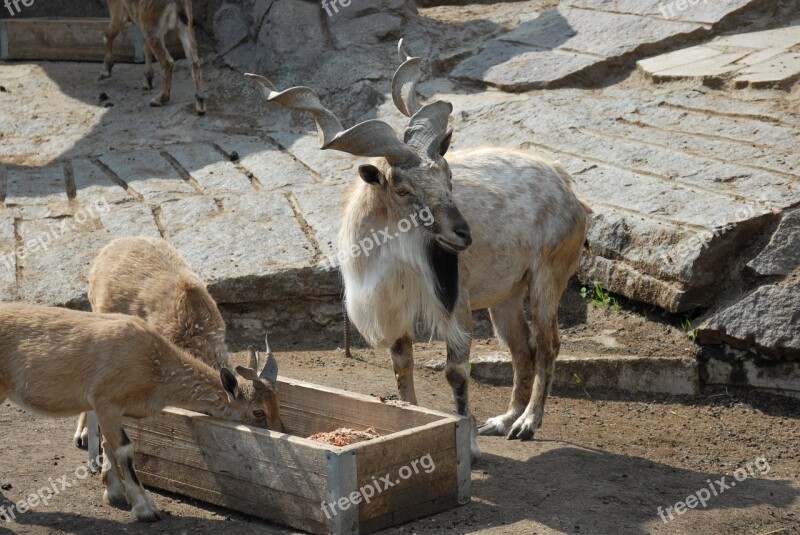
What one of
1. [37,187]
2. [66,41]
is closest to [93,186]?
[37,187]

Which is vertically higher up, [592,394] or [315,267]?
[315,267]

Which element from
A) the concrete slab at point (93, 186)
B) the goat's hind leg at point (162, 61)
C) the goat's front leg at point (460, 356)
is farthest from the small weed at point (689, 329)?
the goat's hind leg at point (162, 61)

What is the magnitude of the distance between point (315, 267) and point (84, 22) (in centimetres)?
628

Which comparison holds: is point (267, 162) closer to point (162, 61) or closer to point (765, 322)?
point (162, 61)

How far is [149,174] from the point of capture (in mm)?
9438

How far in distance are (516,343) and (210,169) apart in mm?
4041

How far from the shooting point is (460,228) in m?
5.29

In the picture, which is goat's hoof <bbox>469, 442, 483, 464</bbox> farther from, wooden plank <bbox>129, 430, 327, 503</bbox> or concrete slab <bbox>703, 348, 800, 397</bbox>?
concrete slab <bbox>703, 348, 800, 397</bbox>

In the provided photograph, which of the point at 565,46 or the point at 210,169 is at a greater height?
the point at 565,46

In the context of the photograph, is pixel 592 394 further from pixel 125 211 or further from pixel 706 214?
pixel 125 211

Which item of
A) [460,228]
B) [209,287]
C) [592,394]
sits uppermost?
[460,228]

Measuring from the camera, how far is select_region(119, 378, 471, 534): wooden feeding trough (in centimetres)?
454

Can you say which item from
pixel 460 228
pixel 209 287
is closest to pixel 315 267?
pixel 209 287

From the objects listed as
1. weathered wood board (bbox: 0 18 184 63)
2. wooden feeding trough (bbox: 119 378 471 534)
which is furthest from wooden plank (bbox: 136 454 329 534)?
weathered wood board (bbox: 0 18 184 63)
